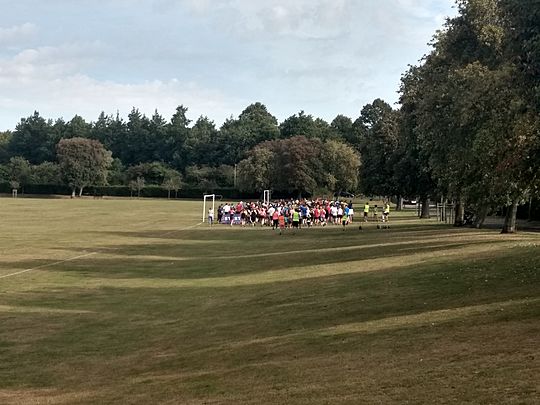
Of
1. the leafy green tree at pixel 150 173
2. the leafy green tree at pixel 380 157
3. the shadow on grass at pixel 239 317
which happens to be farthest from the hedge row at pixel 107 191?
the shadow on grass at pixel 239 317

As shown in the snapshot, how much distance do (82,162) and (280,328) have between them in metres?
137

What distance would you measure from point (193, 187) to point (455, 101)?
124470mm

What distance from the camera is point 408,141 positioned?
39969 mm

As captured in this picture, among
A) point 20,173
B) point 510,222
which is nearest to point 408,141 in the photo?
point 510,222

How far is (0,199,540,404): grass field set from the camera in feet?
29.5

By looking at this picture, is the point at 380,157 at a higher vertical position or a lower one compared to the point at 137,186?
higher

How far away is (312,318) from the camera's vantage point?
1470 centimetres

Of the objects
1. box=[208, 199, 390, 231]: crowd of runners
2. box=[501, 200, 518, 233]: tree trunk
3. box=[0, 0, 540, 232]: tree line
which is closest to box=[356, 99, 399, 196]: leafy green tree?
box=[0, 0, 540, 232]: tree line

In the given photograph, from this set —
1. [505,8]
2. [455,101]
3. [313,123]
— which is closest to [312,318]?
[505,8]

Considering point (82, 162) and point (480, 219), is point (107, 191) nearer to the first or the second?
point (82, 162)

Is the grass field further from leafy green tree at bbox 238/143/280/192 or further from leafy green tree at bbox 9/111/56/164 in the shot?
leafy green tree at bbox 9/111/56/164

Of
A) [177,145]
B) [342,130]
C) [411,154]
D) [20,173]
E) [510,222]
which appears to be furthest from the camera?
[177,145]

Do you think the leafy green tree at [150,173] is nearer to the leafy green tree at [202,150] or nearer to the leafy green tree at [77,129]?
the leafy green tree at [202,150]

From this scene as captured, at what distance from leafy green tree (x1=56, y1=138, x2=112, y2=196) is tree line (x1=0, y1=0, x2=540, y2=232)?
46 centimetres
